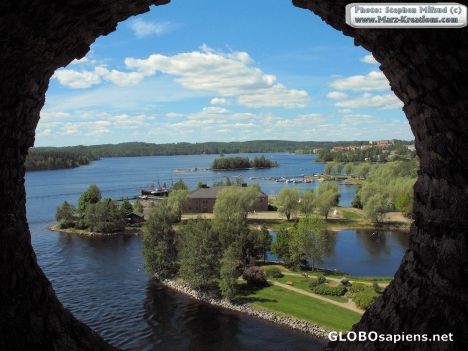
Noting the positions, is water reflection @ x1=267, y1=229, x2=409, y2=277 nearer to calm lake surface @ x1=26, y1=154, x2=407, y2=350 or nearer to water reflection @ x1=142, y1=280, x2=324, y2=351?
calm lake surface @ x1=26, y1=154, x2=407, y2=350

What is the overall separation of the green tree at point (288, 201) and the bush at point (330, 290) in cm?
2668

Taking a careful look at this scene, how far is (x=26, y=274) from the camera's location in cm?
349

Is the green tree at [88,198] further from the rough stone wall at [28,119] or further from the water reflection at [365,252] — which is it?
the rough stone wall at [28,119]

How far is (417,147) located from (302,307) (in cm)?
2074

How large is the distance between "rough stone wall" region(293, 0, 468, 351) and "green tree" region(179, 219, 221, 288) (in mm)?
22804

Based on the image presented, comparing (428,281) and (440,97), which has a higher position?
(440,97)

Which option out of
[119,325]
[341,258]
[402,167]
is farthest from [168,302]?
[402,167]

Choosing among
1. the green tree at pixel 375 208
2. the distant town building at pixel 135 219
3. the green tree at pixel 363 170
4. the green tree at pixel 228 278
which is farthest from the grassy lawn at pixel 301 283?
the green tree at pixel 363 170

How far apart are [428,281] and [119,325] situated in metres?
20.1

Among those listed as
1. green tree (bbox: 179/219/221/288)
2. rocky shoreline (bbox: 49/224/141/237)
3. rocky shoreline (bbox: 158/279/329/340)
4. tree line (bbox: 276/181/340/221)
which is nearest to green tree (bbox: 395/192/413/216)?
tree line (bbox: 276/181/340/221)

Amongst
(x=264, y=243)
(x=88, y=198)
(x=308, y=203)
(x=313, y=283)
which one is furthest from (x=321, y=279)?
(x=88, y=198)

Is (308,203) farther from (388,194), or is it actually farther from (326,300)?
(326,300)

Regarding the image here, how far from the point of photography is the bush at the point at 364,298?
856 inches

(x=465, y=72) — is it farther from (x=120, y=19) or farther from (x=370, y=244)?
(x=370, y=244)
